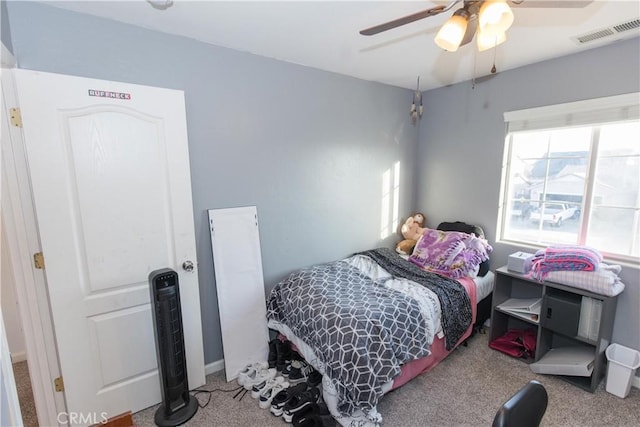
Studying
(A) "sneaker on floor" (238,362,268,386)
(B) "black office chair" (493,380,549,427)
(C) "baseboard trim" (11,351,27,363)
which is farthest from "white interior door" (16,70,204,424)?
(B) "black office chair" (493,380,549,427)

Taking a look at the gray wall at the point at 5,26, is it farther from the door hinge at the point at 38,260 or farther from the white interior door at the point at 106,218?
the door hinge at the point at 38,260

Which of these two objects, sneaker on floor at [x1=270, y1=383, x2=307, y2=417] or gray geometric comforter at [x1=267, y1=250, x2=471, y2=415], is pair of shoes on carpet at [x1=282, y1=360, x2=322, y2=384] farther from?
gray geometric comforter at [x1=267, y1=250, x2=471, y2=415]

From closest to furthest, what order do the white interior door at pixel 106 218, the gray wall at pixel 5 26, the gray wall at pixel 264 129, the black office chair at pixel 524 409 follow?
the black office chair at pixel 524 409 < the gray wall at pixel 5 26 < the white interior door at pixel 106 218 < the gray wall at pixel 264 129

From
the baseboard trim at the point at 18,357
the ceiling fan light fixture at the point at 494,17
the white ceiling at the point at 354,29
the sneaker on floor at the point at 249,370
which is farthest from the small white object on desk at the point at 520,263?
the baseboard trim at the point at 18,357

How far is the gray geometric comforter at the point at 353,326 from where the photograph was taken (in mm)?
1812

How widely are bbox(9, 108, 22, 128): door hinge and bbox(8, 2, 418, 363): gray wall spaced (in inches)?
10.6

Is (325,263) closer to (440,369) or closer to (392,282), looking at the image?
(392,282)

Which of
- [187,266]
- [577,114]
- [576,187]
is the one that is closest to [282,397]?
[187,266]

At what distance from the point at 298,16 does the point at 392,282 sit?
6.85 ft

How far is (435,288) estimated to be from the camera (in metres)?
2.51

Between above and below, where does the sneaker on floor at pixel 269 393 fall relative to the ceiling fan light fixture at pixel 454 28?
below

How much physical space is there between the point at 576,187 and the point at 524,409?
233 centimetres

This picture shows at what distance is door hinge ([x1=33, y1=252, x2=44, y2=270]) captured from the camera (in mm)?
1719

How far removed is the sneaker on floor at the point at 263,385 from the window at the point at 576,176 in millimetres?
2502
